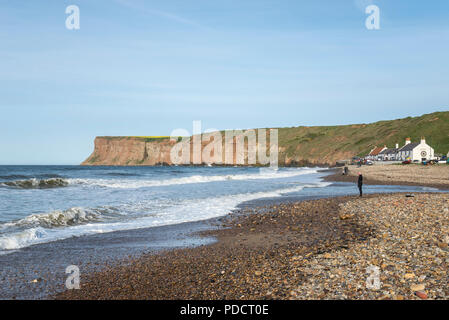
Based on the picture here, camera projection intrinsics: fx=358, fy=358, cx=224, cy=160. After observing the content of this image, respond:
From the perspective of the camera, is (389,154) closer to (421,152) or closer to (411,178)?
(421,152)

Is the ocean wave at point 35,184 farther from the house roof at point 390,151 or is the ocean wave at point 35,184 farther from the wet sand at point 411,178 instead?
the house roof at point 390,151

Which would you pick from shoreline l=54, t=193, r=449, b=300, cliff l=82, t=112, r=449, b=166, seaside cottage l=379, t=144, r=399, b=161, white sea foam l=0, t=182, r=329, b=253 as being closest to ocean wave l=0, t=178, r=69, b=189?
white sea foam l=0, t=182, r=329, b=253

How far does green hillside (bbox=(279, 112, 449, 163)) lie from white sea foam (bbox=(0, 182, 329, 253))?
98.8 m

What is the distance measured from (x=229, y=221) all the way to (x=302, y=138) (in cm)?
17879

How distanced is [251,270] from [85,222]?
10778 millimetres

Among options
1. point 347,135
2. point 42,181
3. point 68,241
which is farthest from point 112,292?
point 347,135

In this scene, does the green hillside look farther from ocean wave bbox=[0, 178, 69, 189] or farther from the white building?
ocean wave bbox=[0, 178, 69, 189]

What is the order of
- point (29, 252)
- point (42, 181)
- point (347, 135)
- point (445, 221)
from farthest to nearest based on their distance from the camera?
point (347, 135) < point (42, 181) < point (445, 221) < point (29, 252)

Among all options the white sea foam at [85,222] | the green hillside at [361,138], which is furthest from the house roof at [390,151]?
the white sea foam at [85,222]

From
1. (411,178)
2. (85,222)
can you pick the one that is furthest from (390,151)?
(85,222)

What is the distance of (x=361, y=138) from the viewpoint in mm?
153625

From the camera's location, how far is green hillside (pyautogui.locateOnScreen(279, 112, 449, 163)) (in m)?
112

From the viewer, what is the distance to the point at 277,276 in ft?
24.5
